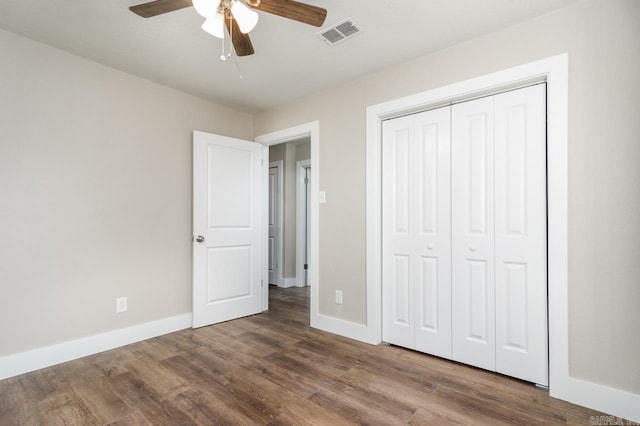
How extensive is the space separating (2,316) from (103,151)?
1.42 meters

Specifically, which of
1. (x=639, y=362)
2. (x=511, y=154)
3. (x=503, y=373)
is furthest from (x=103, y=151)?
(x=639, y=362)

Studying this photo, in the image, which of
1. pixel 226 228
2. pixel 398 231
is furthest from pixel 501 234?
pixel 226 228

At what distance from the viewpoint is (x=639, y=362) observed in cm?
177

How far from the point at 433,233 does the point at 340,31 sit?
1695mm

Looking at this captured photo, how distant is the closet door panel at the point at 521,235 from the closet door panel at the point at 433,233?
1.19 ft

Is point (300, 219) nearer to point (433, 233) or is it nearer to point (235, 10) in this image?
point (433, 233)

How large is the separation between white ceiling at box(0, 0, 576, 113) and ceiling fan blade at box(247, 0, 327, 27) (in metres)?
0.46

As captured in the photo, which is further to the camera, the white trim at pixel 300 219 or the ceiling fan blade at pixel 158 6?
the white trim at pixel 300 219

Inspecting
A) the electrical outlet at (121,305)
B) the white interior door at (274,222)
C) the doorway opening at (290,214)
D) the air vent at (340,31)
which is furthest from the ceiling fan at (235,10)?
the white interior door at (274,222)

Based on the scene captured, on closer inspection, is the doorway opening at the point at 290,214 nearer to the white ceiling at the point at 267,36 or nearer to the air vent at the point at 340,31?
the white ceiling at the point at 267,36

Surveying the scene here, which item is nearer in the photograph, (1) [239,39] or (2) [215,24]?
(2) [215,24]

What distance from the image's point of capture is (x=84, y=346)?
2.61 meters

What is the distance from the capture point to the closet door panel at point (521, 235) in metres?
2.13

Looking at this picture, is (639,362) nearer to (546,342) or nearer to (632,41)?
(546,342)
